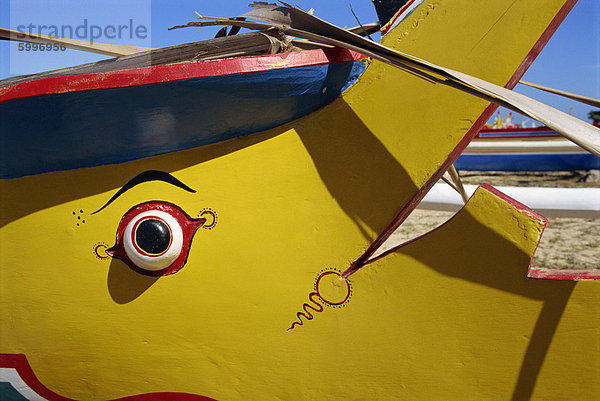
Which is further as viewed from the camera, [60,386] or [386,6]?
[386,6]

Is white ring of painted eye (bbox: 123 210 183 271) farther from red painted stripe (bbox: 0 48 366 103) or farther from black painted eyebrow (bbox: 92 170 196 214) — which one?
red painted stripe (bbox: 0 48 366 103)

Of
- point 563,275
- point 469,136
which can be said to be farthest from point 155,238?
point 563,275

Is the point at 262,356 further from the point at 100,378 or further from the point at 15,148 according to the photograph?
the point at 15,148

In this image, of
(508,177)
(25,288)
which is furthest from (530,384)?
(508,177)

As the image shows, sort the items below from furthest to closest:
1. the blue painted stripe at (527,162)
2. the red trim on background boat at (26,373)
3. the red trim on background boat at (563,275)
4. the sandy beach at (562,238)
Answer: the blue painted stripe at (527,162), the sandy beach at (562,238), the red trim on background boat at (26,373), the red trim on background boat at (563,275)

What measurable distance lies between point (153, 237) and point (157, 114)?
31cm

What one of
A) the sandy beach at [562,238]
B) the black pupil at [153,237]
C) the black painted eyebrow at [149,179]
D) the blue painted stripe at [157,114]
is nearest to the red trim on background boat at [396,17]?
the blue painted stripe at [157,114]

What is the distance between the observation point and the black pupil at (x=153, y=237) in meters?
1.17

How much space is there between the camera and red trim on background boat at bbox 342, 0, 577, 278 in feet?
3.60

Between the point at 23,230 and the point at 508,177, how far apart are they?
8.99 m

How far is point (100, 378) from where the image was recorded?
128cm

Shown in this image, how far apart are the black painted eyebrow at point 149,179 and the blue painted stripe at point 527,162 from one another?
26.3ft

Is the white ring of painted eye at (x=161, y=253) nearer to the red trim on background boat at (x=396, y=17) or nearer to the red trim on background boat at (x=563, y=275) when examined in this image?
the red trim on background boat at (x=396, y=17)

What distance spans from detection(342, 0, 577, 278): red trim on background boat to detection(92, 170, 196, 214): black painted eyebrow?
49 centimetres
